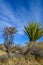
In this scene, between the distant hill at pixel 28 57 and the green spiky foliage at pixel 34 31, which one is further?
the green spiky foliage at pixel 34 31

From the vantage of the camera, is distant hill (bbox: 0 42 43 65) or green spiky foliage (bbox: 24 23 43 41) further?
green spiky foliage (bbox: 24 23 43 41)

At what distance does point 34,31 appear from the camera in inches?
678

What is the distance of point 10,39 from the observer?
16.8m

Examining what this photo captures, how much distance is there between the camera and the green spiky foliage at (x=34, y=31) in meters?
17.2

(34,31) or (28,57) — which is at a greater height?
(34,31)

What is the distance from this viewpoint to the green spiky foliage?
17.2 meters

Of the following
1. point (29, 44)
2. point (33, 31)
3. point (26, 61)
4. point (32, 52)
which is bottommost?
point (26, 61)

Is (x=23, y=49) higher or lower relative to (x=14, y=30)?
lower

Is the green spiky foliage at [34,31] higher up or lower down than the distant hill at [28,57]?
higher up

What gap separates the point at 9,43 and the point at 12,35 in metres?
0.79

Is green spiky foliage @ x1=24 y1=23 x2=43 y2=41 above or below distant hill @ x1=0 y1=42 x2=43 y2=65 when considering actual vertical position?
above

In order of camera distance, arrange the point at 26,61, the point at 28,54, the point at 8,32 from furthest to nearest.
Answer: the point at 8,32 < the point at 28,54 < the point at 26,61

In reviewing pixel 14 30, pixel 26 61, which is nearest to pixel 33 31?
pixel 14 30

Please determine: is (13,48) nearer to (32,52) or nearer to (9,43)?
(9,43)
